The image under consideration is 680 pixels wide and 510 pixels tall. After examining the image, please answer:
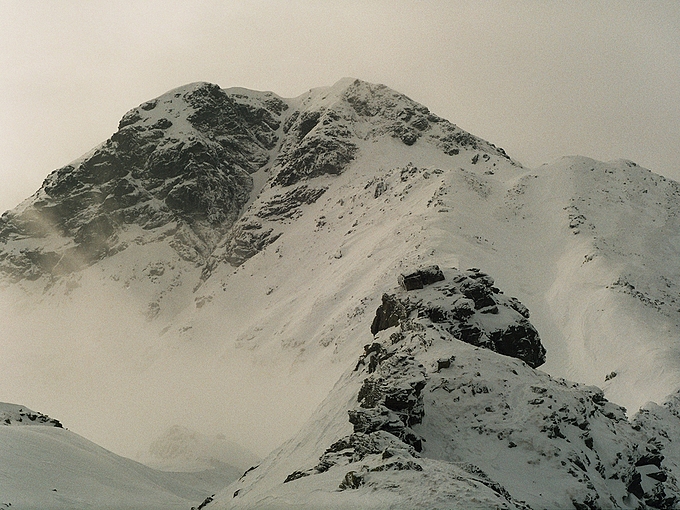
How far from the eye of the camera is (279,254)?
299 feet

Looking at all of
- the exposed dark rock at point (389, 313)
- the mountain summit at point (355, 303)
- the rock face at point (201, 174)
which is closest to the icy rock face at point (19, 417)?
the mountain summit at point (355, 303)

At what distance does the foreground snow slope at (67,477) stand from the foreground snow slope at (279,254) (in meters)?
23.2

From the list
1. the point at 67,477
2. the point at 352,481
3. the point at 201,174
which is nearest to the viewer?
the point at 352,481

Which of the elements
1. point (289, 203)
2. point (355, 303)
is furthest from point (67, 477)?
point (289, 203)

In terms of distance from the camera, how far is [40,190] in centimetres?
14038

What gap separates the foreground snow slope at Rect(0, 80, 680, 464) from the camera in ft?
183

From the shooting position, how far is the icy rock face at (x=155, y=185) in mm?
120312

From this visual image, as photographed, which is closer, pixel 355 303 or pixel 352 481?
pixel 352 481

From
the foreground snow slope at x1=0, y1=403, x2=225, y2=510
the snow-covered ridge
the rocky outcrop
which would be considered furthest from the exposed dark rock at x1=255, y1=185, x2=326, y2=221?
the snow-covered ridge

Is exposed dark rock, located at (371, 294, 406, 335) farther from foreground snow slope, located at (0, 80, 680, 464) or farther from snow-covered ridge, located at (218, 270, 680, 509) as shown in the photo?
foreground snow slope, located at (0, 80, 680, 464)

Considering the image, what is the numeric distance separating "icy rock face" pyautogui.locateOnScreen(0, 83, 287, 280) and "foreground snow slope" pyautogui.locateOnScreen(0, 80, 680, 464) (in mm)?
484

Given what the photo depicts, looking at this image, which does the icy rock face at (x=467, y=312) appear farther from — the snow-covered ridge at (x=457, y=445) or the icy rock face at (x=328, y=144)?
the icy rock face at (x=328, y=144)

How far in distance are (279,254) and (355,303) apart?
31478 mm

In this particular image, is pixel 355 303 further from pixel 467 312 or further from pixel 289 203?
pixel 289 203
